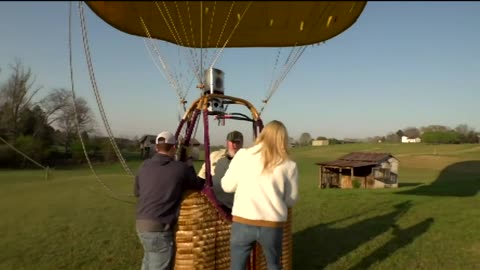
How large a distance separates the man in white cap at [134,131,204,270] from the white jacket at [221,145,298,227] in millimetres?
583

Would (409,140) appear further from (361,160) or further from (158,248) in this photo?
(158,248)

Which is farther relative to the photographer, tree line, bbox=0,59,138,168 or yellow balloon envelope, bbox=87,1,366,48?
tree line, bbox=0,59,138,168

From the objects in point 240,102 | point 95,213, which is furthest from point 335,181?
point 240,102

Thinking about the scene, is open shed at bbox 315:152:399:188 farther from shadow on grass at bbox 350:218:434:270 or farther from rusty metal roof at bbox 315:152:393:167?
shadow on grass at bbox 350:218:434:270

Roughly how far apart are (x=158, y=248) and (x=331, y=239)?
4229 mm

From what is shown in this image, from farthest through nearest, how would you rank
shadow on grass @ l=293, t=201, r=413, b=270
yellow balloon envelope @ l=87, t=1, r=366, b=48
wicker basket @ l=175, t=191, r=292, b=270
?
shadow on grass @ l=293, t=201, r=413, b=270
yellow balloon envelope @ l=87, t=1, r=366, b=48
wicker basket @ l=175, t=191, r=292, b=270

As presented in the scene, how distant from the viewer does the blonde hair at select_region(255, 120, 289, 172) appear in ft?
11.0

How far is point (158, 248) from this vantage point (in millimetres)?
3736

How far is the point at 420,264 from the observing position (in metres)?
5.80

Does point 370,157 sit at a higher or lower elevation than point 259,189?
lower

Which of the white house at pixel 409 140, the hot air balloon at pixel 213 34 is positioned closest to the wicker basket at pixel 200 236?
the hot air balloon at pixel 213 34

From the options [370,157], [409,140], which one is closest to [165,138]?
[370,157]

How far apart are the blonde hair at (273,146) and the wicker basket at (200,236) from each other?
970 millimetres

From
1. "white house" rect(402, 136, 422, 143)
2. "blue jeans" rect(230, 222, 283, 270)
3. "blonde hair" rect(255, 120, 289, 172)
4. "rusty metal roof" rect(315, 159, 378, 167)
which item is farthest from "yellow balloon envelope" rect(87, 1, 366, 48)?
"white house" rect(402, 136, 422, 143)
